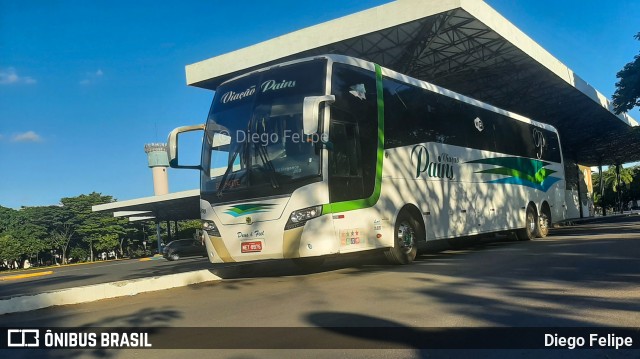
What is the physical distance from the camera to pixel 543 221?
17125 mm

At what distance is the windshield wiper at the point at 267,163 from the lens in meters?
8.21

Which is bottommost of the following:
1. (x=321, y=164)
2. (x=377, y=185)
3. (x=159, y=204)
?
(x=377, y=185)

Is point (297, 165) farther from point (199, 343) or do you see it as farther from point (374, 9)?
point (374, 9)

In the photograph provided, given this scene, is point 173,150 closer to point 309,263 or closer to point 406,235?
point 309,263

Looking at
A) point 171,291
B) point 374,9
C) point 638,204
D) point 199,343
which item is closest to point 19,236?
point 374,9

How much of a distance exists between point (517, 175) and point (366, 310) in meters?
11.2

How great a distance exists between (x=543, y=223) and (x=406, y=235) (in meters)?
9.14

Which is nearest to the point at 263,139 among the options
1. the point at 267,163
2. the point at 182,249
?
the point at 267,163

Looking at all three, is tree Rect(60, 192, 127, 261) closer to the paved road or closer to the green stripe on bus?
the paved road

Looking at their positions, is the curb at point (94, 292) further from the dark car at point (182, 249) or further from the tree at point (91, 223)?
the tree at point (91, 223)

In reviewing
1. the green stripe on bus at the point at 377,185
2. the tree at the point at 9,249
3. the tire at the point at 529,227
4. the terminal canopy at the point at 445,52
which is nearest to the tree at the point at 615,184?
the terminal canopy at the point at 445,52

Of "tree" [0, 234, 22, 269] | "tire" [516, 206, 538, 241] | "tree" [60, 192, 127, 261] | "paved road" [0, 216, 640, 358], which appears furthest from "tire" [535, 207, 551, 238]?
"tree" [0, 234, 22, 269]

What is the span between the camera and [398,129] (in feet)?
33.3

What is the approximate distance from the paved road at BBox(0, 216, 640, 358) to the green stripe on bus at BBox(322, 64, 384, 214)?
1224 millimetres
